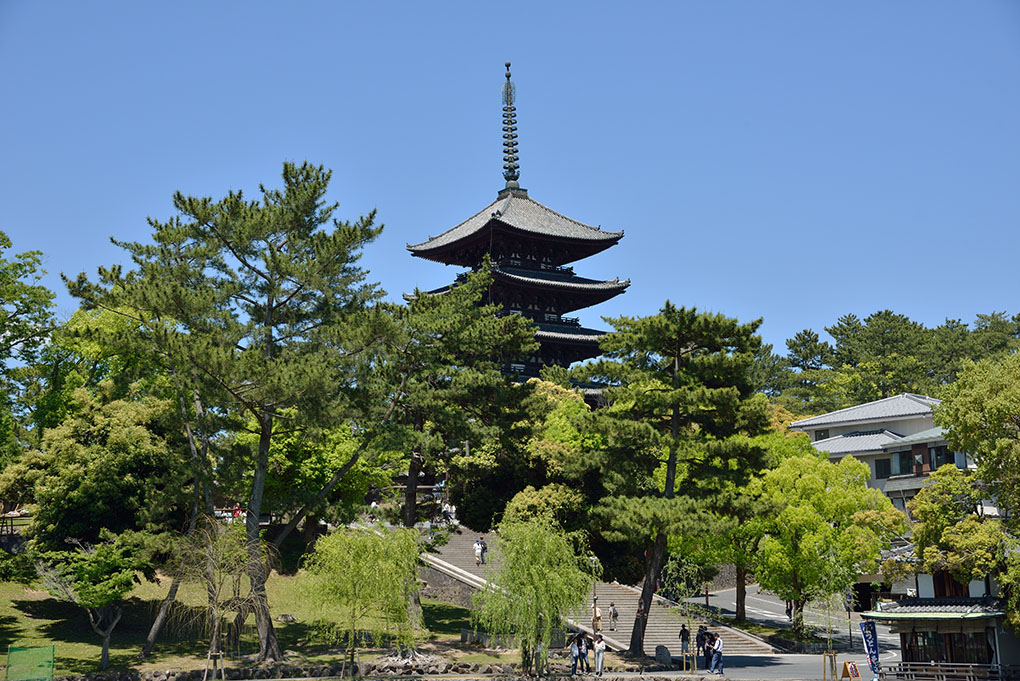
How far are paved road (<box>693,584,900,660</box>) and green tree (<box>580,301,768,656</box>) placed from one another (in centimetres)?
703

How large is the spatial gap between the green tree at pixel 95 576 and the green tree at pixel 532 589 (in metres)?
11.1

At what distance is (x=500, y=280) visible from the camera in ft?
222

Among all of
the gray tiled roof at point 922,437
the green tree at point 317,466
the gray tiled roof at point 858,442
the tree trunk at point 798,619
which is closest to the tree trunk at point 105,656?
the green tree at point 317,466

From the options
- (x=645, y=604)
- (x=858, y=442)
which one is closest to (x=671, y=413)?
(x=645, y=604)

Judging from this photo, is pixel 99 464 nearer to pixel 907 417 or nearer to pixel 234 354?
pixel 234 354

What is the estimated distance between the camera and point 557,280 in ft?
233

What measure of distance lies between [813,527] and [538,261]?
36.7 metres

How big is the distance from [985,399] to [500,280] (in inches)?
1607

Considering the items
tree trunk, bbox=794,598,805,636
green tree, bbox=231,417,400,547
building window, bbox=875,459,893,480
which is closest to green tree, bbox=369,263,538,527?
green tree, bbox=231,417,400,547

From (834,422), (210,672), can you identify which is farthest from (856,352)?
(210,672)

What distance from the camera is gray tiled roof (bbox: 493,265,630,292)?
224 feet

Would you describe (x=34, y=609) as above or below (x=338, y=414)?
below

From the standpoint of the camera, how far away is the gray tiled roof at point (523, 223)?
72000 millimetres

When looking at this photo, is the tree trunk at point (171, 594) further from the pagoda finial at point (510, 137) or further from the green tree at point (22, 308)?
the pagoda finial at point (510, 137)
